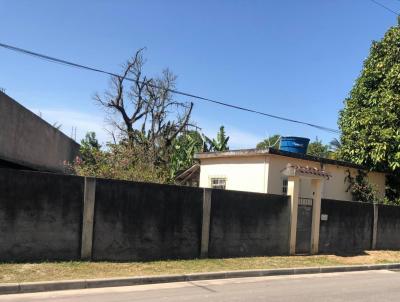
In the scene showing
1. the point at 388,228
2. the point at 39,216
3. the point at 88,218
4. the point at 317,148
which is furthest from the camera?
the point at 317,148

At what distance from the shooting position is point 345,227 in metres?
18.3

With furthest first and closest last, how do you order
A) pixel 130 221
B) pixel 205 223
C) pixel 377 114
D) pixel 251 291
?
pixel 377 114 < pixel 205 223 < pixel 130 221 < pixel 251 291

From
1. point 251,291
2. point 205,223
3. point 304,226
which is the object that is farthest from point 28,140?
point 251,291

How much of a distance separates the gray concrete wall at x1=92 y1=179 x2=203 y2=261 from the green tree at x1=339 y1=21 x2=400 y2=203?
11279 millimetres

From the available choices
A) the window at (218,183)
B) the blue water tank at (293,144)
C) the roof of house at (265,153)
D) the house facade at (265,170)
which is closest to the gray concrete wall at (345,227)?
the house facade at (265,170)

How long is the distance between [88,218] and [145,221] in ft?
5.29

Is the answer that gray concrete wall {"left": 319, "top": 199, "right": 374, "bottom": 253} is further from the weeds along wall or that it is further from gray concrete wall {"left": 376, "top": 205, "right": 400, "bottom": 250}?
gray concrete wall {"left": 376, "top": 205, "right": 400, "bottom": 250}

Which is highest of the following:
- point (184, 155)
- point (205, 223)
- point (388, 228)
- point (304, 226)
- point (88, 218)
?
point (184, 155)

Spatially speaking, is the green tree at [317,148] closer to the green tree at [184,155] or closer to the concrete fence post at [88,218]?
the green tree at [184,155]

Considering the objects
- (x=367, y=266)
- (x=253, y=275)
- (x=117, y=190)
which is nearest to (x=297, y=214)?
(x=367, y=266)

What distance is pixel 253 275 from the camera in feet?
42.7

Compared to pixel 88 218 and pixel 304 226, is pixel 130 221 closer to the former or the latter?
pixel 88 218

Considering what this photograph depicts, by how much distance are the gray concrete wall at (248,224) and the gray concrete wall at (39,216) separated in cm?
418

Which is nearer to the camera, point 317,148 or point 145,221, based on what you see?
point 145,221
